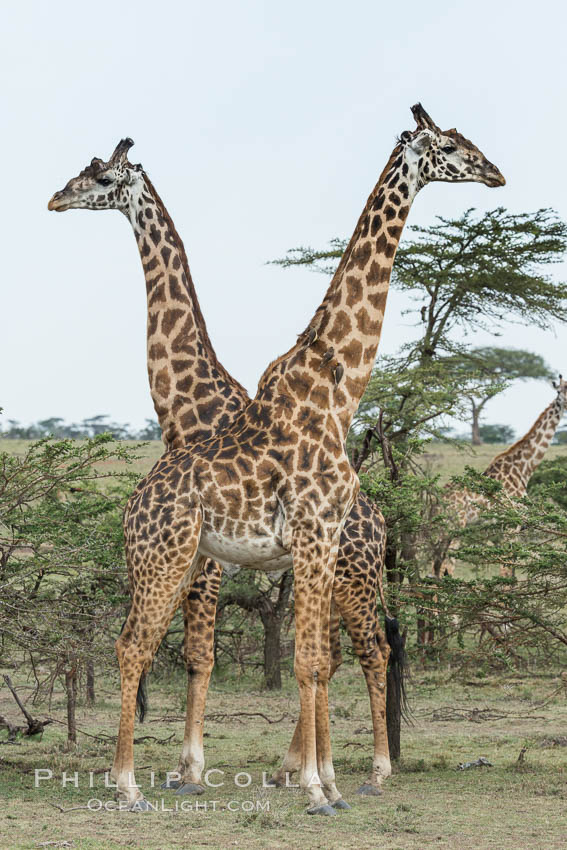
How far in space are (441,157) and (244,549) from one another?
129 inches

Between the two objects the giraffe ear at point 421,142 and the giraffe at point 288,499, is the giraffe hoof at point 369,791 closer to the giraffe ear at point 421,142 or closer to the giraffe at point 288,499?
the giraffe at point 288,499

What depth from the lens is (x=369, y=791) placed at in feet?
24.7

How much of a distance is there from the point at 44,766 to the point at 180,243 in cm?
441

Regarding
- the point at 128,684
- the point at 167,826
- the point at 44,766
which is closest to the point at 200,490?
the point at 128,684

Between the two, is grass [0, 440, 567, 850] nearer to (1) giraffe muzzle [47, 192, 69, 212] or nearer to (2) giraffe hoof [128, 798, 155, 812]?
(2) giraffe hoof [128, 798, 155, 812]

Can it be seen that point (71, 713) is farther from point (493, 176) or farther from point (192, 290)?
point (493, 176)

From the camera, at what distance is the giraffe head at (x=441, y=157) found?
768 cm

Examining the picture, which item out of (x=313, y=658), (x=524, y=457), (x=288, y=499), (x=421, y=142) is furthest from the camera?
(x=524, y=457)

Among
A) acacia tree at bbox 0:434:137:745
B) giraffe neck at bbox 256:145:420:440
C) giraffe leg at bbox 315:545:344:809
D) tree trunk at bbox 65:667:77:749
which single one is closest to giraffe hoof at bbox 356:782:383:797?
giraffe leg at bbox 315:545:344:809

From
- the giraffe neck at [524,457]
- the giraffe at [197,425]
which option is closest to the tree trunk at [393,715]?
the giraffe at [197,425]

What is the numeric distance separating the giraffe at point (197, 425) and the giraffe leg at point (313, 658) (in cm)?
96

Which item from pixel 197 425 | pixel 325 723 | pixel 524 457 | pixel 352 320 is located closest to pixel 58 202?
pixel 197 425

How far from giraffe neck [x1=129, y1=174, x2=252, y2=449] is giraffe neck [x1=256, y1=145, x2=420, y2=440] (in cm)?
85

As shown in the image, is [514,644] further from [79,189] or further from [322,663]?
[79,189]
